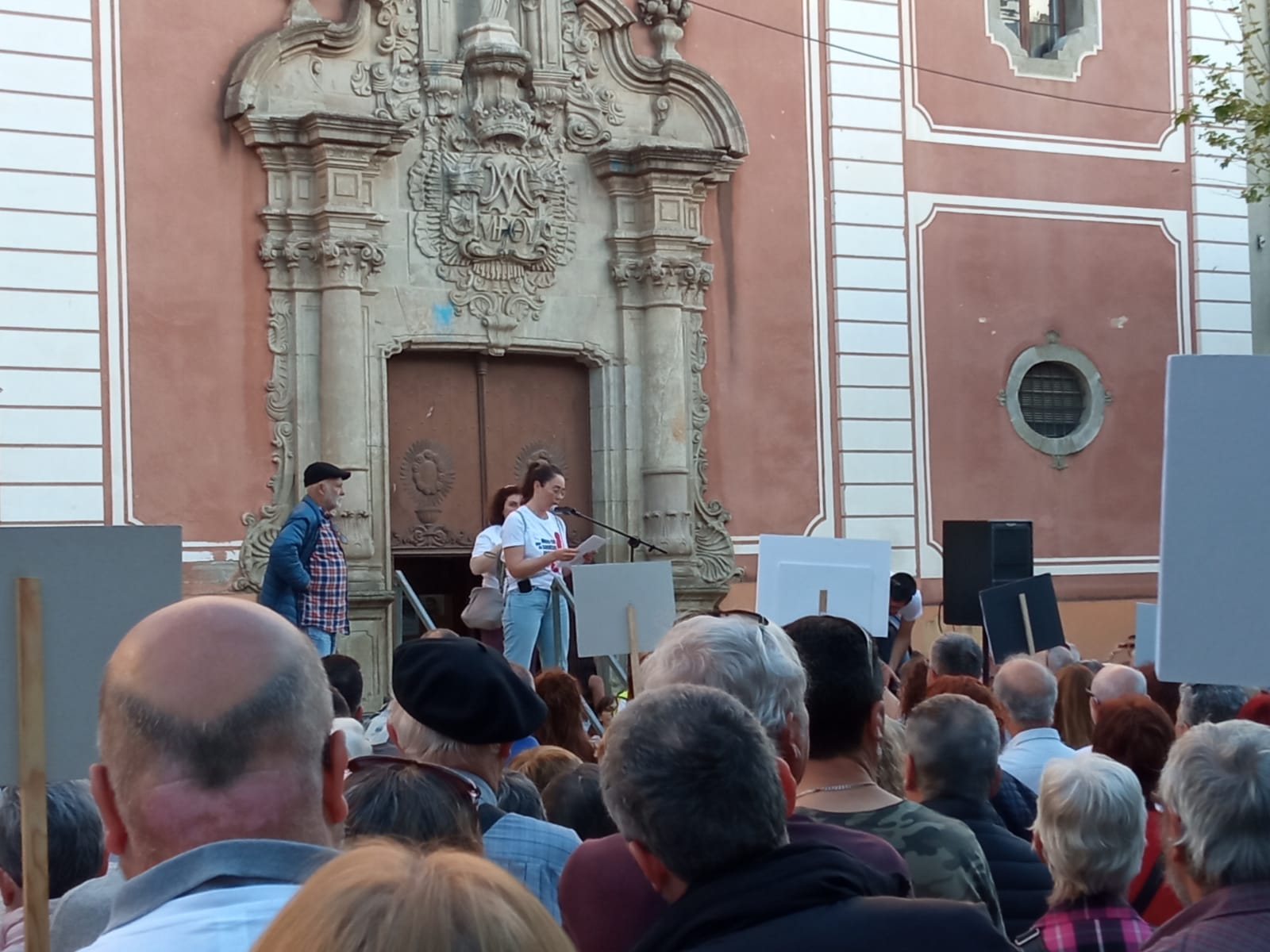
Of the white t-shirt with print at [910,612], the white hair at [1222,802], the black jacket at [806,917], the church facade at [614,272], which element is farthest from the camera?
the white t-shirt with print at [910,612]

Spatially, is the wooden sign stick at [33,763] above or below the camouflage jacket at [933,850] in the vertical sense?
above

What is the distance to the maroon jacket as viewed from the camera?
3.45 metres

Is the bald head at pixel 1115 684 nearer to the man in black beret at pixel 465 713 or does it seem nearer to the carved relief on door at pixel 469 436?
the man in black beret at pixel 465 713

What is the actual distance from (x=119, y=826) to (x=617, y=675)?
12275mm

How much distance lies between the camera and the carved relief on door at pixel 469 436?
1514 cm

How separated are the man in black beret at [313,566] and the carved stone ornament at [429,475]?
2895 mm

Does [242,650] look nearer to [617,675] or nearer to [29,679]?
[29,679]

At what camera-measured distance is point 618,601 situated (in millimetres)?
9211

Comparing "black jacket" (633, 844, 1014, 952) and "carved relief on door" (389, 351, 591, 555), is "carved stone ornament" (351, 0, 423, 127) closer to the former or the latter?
"carved relief on door" (389, 351, 591, 555)

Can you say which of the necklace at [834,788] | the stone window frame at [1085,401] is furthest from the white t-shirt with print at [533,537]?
the necklace at [834,788]

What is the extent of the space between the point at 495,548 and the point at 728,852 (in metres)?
9.65

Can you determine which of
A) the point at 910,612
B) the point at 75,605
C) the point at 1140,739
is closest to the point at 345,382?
the point at 910,612

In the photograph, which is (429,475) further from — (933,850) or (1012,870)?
(933,850)

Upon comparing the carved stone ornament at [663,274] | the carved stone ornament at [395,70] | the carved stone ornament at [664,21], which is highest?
the carved stone ornament at [664,21]
